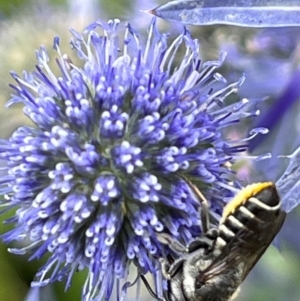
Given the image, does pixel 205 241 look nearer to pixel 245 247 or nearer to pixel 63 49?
pixel 245 247

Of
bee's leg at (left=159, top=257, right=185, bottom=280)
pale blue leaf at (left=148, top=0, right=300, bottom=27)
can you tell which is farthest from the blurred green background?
bee's leg at (left=159, top=257, right=185, bottom=280)

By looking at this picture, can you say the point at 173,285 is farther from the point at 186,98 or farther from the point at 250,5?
the point at 250,5

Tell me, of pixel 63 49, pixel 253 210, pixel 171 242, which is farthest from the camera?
pixel 63 49

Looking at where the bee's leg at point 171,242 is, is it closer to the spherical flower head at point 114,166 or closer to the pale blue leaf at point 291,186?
the spherical flower head at point 114,166

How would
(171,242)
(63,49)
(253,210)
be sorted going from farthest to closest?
(63,49) < (171,242) < (253,210)

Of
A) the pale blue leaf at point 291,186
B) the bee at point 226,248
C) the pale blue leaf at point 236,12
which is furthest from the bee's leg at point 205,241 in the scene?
the pale blue leaf at point 236,12

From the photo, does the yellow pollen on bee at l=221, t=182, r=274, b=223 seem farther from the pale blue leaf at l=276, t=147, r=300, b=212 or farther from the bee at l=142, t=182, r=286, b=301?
the pale blue leaf at l=276, t=147, r=300, b=212

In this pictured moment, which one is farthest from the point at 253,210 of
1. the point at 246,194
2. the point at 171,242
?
the point at 171,242
